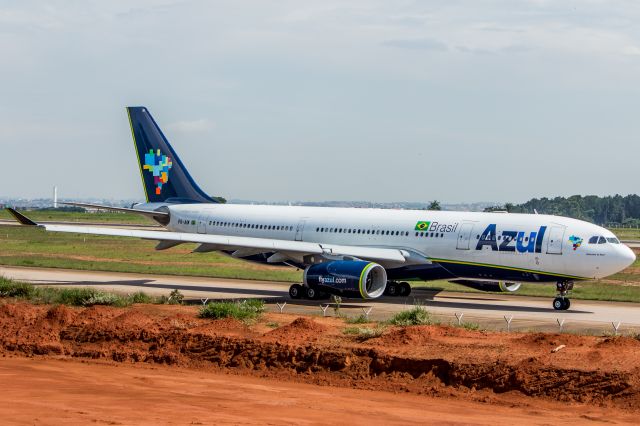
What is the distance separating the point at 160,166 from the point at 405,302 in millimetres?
15301

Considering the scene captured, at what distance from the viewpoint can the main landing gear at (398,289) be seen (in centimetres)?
4159

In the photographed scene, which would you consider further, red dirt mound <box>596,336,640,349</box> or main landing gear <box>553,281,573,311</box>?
main landing gear <box>553,281,573,311</box>

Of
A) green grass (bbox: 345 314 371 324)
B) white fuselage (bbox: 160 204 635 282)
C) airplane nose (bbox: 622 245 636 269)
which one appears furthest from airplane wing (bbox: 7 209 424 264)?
airplane nose (bbox: 622 245 636 269)

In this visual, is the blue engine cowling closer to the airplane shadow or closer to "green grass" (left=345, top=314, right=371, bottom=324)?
the airplane shadow

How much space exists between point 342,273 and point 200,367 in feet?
38.0

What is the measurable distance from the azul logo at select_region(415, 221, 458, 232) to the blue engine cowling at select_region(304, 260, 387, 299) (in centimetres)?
287

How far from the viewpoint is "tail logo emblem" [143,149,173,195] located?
47906 mm

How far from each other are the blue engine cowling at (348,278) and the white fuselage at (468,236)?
6.65 ft

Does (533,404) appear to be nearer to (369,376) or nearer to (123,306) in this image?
(369,376)

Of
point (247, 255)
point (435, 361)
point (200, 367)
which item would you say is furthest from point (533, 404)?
point (247, 255)

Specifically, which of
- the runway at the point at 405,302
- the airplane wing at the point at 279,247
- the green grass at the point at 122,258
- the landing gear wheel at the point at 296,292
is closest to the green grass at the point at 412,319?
the runway at the point at 405,302

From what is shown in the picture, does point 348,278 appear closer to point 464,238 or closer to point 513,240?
point 464,238

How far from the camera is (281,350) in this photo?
85.1 feet

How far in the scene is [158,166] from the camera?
48.0 metres
